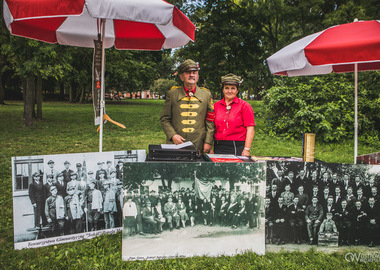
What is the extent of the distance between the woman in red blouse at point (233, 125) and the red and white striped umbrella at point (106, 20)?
1.11 meters

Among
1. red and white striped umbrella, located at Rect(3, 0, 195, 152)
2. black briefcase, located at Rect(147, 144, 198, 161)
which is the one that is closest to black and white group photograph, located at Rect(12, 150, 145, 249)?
black briefcase, located at Rect(147, 144, 198, 161)

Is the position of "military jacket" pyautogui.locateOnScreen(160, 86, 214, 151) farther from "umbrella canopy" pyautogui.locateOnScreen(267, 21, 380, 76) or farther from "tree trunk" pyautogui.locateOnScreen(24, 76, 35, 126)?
"tree trunk" pyautogui.locateOnScreen(24, 76, 35, 126)

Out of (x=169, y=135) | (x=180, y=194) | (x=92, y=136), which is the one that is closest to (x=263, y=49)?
(x=92, y=136)

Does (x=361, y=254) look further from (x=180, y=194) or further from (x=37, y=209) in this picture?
(x=37, y=209)

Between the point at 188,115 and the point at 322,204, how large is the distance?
2.02 m

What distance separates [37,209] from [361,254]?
353 cm

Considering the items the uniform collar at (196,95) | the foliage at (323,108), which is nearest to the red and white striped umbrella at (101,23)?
the uniform collar at (196,95)

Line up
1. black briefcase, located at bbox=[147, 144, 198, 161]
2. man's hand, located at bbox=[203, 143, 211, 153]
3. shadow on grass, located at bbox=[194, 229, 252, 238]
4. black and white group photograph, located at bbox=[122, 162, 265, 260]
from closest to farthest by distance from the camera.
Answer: black and white group photograph, located at bbox=[122, 162, 265, 260] < shadow on grass, located at bbox=[194, 229, 252, 238] < black briefcase, located at bbox=[147, 144, 198, 161] < man's hand, located at bbox=[203, 143, 211, 153]

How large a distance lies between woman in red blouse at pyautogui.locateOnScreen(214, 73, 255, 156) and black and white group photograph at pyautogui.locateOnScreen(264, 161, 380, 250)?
106 centimetres

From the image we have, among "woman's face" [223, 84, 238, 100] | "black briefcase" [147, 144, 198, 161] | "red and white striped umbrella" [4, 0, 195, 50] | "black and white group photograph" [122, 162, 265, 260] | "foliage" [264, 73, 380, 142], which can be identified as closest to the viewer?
"red and white striped umbrella" [4, 0, 195, 50]

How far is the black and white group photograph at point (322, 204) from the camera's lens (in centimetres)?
303

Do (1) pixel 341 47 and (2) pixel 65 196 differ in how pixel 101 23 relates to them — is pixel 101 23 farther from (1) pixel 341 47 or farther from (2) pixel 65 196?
(1) pixel 341 47

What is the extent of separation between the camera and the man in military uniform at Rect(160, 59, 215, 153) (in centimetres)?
400

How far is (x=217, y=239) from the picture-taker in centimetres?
300
